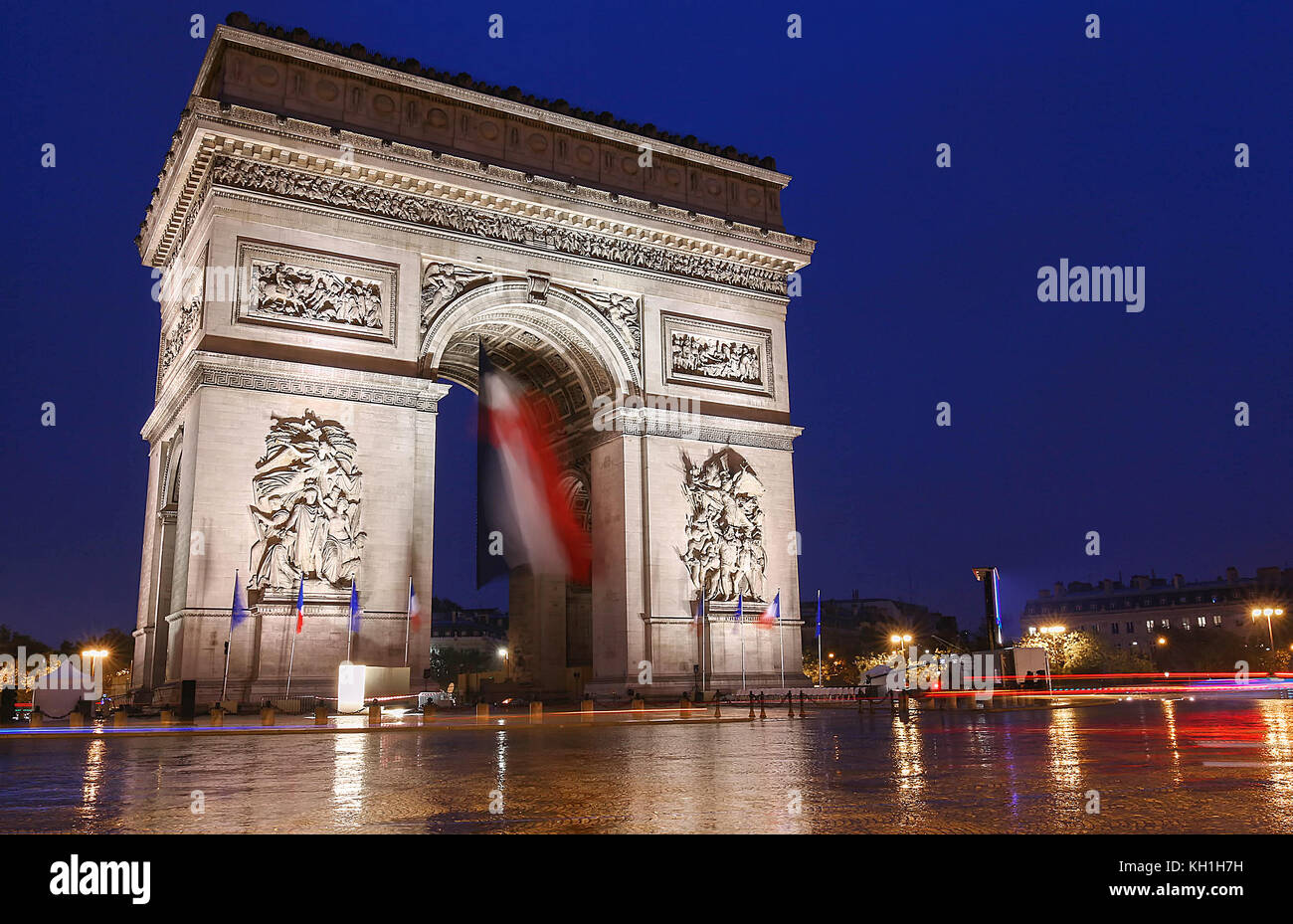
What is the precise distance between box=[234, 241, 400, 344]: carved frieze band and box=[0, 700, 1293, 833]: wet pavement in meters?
14.3

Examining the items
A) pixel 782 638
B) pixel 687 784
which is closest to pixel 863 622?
pixel 782 638

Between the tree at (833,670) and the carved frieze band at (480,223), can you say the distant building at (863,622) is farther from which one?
the carved frieze band at (480,223)

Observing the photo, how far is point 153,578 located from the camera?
27.5 meters

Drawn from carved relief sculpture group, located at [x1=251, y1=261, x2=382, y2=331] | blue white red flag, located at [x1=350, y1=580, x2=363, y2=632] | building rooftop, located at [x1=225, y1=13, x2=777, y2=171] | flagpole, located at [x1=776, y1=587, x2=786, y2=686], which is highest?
building rooftop, located at [x1=225, y1=13, x2=777, y2=171]

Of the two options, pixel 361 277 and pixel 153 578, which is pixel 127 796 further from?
pixel 153 578

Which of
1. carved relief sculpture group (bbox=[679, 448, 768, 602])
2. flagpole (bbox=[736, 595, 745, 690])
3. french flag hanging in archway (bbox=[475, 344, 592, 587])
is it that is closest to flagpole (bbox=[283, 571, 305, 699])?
french flag hanging in archway (bbox=[475, 344, 592, 587])

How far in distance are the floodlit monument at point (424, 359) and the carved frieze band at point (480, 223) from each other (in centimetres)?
7

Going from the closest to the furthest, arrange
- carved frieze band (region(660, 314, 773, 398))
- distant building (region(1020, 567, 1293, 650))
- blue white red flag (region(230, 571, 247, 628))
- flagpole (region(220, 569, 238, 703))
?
flagpole (region(220, 569, 238, 703)) < blue white red flag (region(230, 571, 247, 628)) < carved frieze band (region(660, 314, 773, 398)) < distant building (region(1020, 567, 1293, 650))

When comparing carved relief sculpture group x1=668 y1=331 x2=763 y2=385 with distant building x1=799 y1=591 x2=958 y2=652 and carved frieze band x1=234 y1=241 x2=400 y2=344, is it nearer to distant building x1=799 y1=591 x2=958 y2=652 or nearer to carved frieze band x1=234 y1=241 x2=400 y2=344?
carved frieze band x1=234 y1=241 x2=400 y2=344

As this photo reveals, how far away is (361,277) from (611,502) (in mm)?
9740

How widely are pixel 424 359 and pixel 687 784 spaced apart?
21707mm

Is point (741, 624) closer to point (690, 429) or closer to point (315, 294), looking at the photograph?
point (690, 429)

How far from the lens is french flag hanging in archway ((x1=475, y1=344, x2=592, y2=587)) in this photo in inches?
1313
